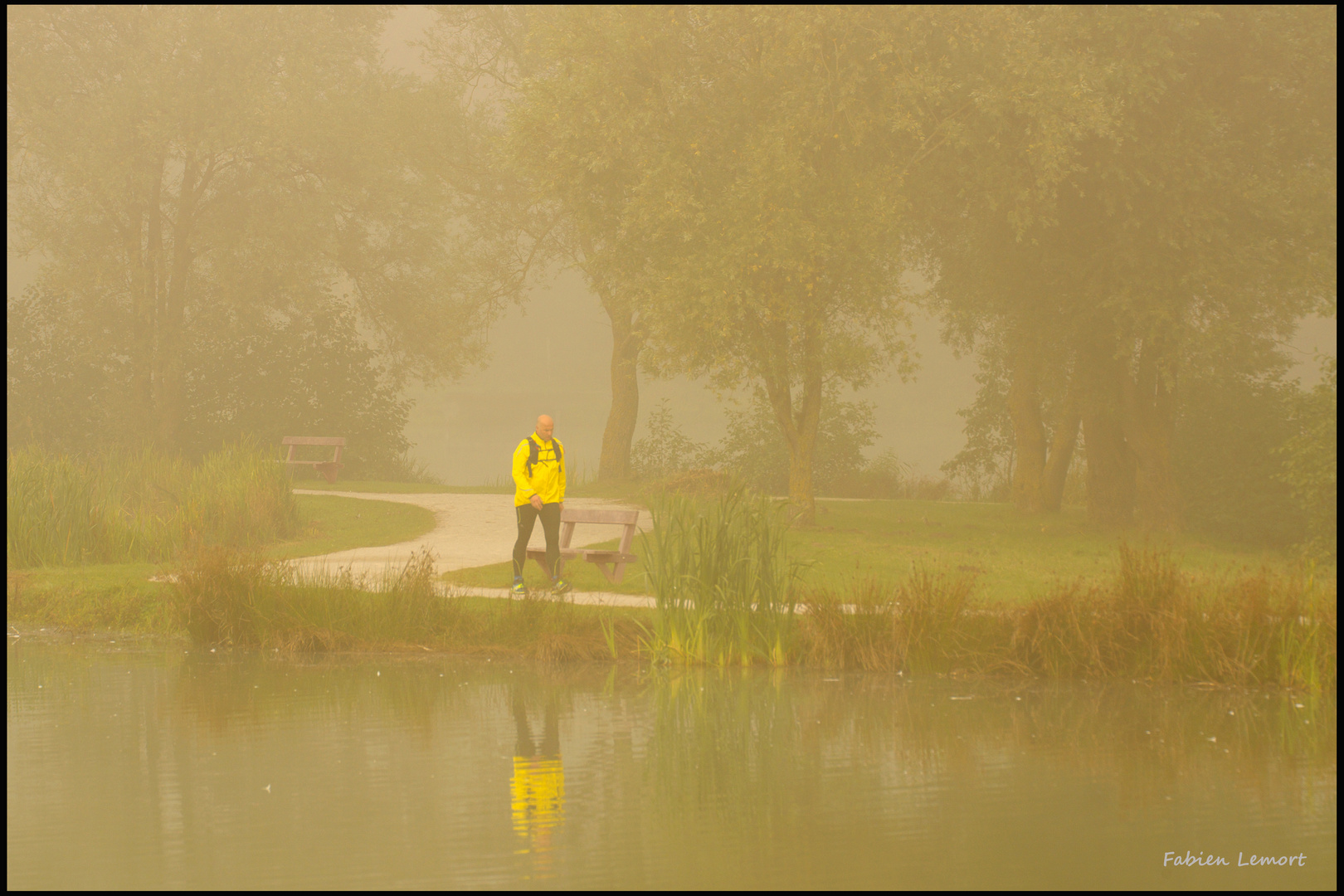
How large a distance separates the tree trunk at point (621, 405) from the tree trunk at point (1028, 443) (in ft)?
33.8

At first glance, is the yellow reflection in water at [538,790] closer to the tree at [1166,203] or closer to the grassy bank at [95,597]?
the grassy bank at [95,597]

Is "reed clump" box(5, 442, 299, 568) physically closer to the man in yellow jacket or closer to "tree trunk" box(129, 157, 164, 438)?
the man in yellow jacket

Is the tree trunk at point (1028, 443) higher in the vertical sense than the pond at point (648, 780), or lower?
higher

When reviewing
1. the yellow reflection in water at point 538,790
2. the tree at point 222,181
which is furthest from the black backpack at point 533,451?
the tree at point 222,181

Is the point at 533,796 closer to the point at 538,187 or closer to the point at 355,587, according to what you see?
the point at 355,587

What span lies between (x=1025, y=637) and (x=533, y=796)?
5.57 m

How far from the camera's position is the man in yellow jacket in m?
15.1

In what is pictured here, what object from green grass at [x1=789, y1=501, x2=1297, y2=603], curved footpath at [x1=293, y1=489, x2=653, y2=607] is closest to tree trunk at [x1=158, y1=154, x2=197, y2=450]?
curved footpath at [x1=293, y1=489, x2=653, y2=607]

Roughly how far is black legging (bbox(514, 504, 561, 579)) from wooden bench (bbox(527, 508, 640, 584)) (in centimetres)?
18

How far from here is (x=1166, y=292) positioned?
2128cm

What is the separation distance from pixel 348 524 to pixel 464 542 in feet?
10.4

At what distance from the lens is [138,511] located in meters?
19.6

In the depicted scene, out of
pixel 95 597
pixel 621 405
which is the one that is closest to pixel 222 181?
pixel 621 405

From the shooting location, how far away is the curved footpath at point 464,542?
15.1 meters
